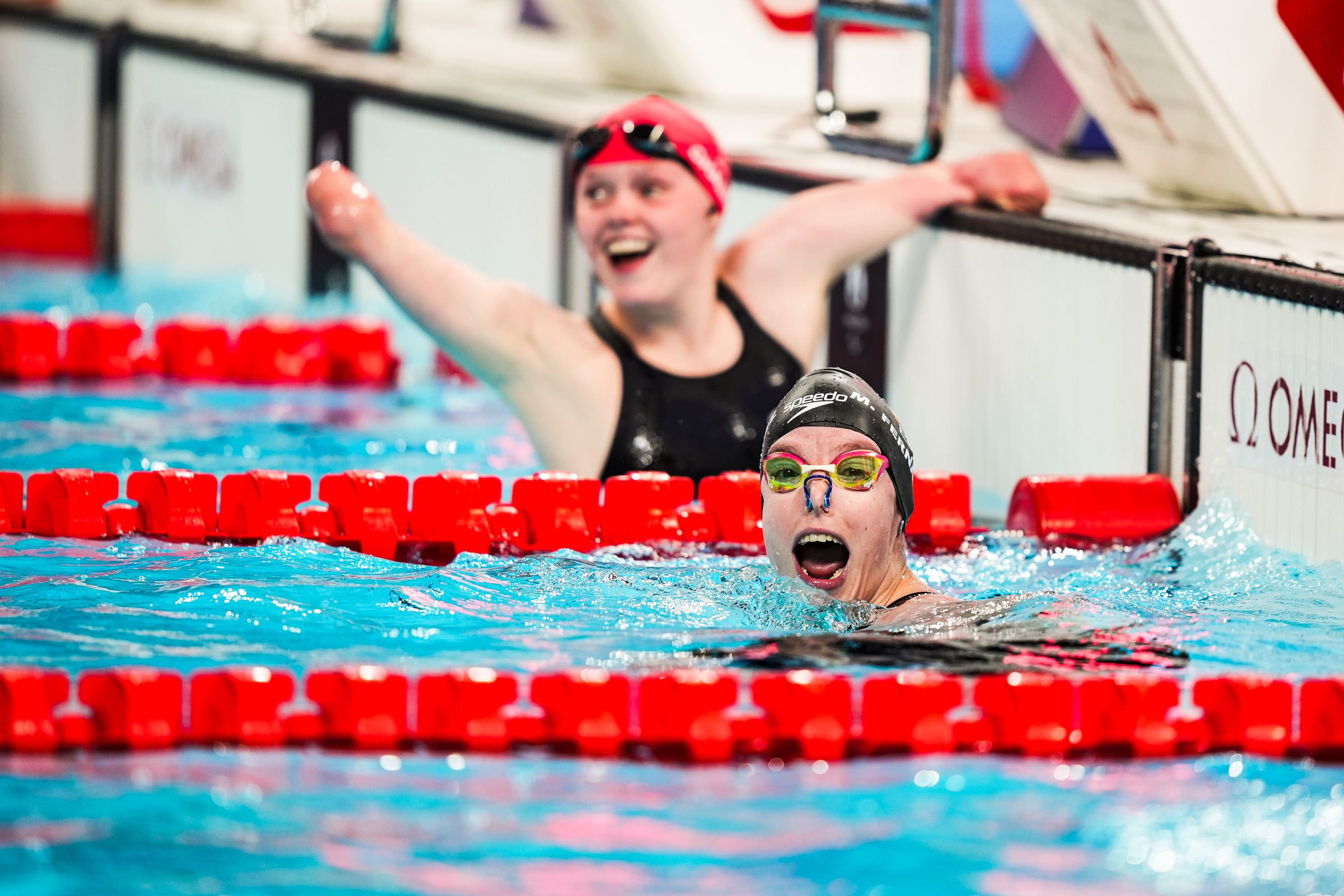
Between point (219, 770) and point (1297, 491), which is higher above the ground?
point (1297, 491)

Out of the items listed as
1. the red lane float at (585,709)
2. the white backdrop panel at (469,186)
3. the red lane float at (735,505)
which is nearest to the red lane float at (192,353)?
the white backdrop panel at (469,186)

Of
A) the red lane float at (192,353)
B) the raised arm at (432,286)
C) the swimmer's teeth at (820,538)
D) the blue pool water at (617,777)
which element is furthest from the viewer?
the red lane float at (192,353)

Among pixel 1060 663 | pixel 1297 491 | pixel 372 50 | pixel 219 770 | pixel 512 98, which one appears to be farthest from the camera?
pixel 372 50

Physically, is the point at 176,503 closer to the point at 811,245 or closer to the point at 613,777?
the point at 811,245

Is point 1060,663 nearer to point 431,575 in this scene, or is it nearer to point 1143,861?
point 1143,861

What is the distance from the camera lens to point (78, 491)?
4.31 metres

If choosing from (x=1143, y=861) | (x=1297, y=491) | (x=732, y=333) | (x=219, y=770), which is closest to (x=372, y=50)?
(x=732, y=333)

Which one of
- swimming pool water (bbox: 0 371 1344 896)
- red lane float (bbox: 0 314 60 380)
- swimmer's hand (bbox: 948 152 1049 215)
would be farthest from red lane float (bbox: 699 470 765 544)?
red lane float (bbox: 0 314 60 380)

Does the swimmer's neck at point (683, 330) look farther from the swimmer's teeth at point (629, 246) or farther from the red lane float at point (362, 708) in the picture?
the red lane float at point (362, 708)

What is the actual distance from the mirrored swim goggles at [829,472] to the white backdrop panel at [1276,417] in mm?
1045

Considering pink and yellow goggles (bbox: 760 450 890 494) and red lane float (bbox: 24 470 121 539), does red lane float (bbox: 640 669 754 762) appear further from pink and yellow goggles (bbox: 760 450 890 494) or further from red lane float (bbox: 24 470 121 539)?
red lane float (bbox: 24 470 121 539)

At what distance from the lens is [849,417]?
334 cm

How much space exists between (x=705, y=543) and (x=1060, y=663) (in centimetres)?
126

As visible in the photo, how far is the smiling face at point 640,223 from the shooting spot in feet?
14.8
